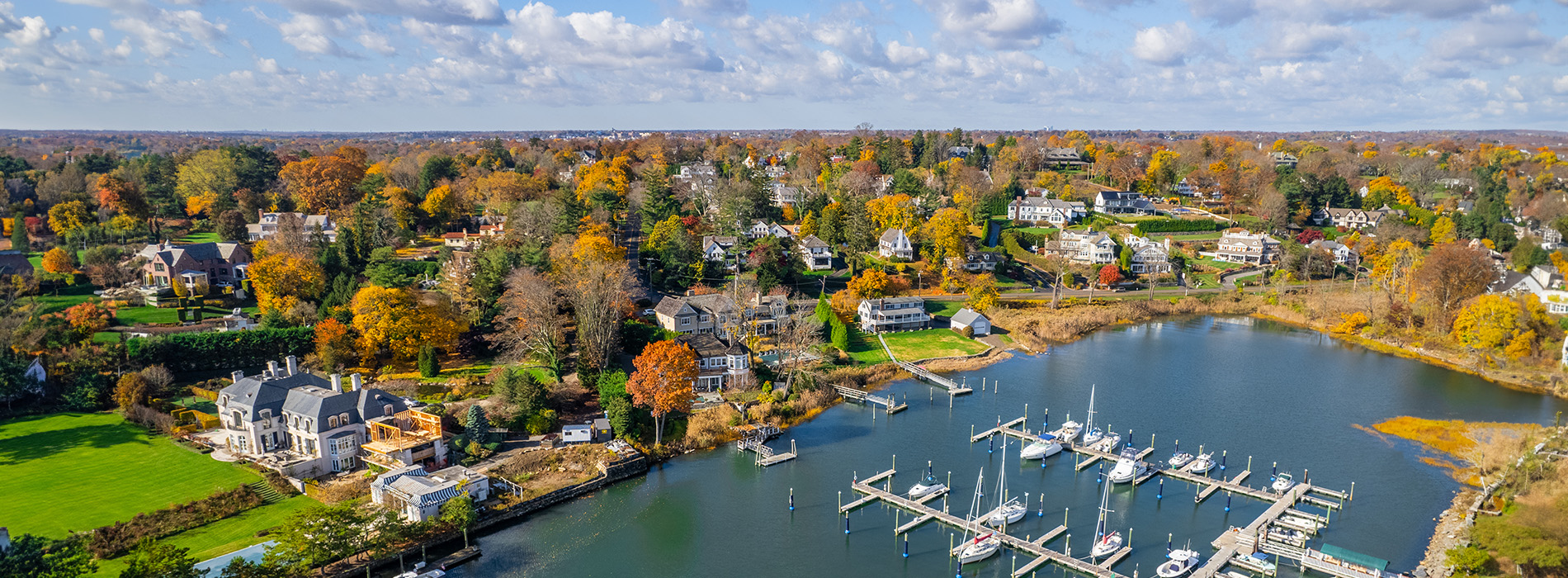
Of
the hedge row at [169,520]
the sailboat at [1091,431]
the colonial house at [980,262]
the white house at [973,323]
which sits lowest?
the sailboat at [1091,431]

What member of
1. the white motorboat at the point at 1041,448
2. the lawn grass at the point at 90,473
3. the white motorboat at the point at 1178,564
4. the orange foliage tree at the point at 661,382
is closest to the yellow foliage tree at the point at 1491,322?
the white motorboat at the point at 1041,448

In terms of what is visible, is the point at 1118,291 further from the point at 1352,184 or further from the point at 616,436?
the point at 1352,184

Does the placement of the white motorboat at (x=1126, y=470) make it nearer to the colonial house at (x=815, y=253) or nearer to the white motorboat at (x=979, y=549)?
the white motorboat at (x=979, y=549)

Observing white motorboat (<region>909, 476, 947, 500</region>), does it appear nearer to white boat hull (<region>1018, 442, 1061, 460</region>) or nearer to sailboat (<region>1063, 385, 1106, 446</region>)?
white boat hull (<region>1018, 442, 1061, 460</region>)

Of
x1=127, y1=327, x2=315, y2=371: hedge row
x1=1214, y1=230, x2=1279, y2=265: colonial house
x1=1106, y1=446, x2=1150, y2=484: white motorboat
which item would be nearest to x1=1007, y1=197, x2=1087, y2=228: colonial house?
x1=1214, y1=230, x2=1279, y2=265: colonial house

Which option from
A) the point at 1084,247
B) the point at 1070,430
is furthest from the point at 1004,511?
the point at 1084,247

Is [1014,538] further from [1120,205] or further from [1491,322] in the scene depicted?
[1120,205]
